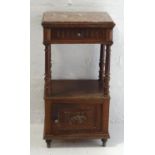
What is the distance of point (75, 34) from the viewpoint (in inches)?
78.8

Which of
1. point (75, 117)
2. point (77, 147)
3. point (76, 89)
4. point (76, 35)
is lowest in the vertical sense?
point (77, 147)

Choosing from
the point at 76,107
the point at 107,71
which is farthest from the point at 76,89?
the point at 107,71

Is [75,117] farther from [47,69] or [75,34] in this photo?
[75,34]

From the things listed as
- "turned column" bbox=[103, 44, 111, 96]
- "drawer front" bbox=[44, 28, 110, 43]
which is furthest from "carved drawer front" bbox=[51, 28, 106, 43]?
"turned column" bbox=[103, 44, 111, 96]

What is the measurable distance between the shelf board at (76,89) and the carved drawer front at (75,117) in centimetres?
6

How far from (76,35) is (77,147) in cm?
73

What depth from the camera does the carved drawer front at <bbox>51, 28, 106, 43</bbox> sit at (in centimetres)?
199

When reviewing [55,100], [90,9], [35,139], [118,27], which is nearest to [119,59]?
[118,27]

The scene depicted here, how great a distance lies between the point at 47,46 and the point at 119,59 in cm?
64

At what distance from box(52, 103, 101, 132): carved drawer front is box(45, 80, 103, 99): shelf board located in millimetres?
57

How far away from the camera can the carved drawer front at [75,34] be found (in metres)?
1.99

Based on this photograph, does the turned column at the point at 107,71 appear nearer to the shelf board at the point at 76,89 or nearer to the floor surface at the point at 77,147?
the shelf board at the point at 76,89

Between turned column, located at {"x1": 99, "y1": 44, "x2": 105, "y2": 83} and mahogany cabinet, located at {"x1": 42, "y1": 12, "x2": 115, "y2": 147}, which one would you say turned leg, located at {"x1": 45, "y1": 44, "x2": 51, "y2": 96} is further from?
turned column, located at {"x1": 99, "y1": 44, "x2": 105, "y2": 83}
